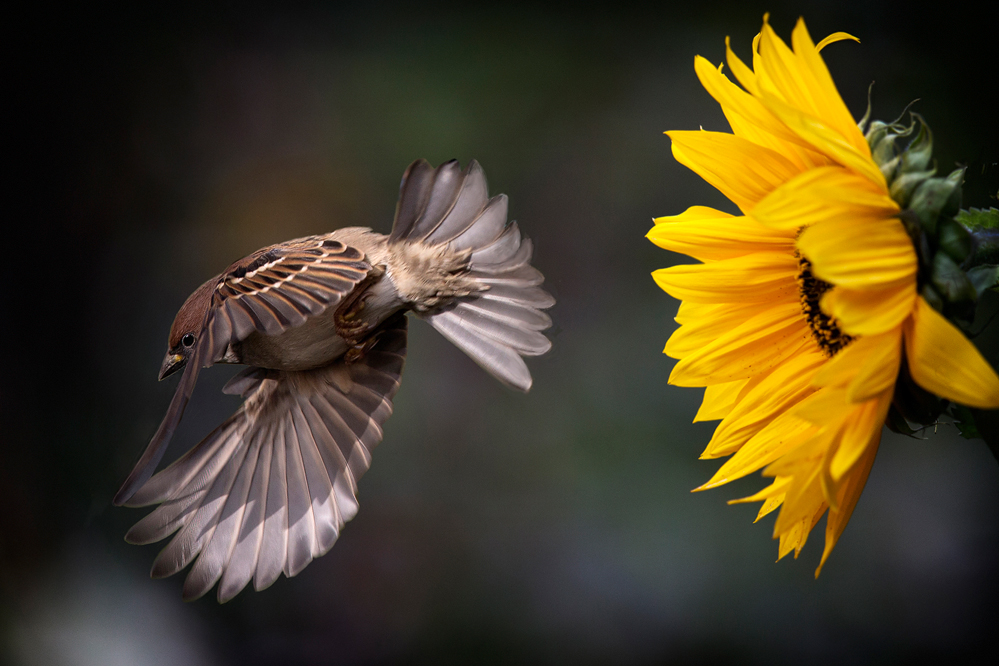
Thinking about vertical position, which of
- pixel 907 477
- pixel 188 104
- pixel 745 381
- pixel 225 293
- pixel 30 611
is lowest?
pixel 907 477

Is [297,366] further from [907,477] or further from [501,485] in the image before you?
[907,477]

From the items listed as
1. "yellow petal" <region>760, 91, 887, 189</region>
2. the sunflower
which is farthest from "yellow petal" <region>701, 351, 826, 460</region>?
"yellow petal" <region>760, 91, 887, 189</region>

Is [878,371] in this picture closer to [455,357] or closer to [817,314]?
[817,314]

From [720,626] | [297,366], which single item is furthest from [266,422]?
[720,626]

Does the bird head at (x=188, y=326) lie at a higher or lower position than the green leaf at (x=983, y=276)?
higher

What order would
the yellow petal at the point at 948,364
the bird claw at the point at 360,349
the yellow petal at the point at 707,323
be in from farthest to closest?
the bird claw at the point at 360,349, the yellow petal at the point at 707,323, the yellow petal at the point at 948,364

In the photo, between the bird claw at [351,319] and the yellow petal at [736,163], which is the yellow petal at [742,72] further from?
the bird claw at [351,319]

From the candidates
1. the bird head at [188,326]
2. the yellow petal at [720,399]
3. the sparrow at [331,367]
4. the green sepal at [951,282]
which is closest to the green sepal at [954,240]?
the green sepal at [951,282]
